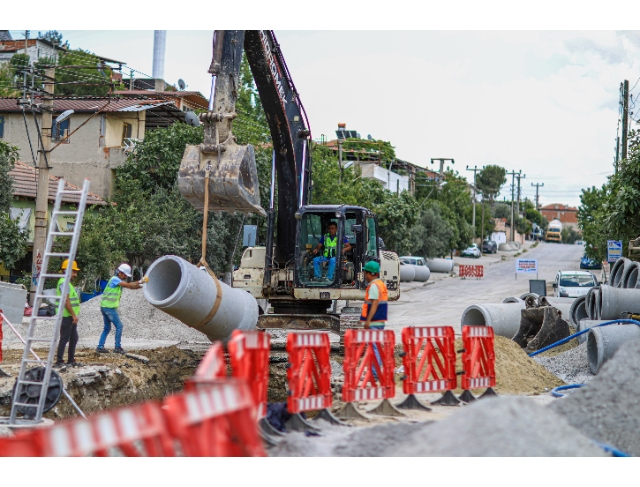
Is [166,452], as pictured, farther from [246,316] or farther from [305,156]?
[305,156]

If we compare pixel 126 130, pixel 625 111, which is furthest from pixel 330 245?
pixel 126 130

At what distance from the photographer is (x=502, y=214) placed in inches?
4616

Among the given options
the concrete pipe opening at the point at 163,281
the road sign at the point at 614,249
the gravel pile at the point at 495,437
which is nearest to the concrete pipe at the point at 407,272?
the road sign at the point at 614,249

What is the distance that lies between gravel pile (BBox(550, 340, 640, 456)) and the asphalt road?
16231 mm

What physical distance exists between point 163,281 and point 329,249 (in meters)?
4.37

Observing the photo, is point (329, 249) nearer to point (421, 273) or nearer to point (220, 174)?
point (220, 174)

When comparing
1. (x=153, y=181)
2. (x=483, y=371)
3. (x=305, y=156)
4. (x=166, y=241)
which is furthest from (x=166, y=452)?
(x=153, y=181)

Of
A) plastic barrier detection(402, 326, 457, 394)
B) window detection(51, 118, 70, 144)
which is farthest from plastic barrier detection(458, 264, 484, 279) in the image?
plastic barrier detection(402, 326, 457, 394)

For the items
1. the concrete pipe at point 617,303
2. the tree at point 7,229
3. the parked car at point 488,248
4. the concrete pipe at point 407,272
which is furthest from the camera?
the parked car at point 488,248

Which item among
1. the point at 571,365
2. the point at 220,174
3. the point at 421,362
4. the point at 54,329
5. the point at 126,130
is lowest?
the point at 571,365

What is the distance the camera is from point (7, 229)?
24328mm

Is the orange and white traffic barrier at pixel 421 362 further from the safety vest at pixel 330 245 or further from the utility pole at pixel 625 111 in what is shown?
the utility pole at pixel 625 111

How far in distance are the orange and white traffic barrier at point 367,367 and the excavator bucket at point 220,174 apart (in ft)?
11.4

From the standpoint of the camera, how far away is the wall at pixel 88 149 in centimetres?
3516
